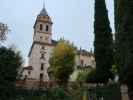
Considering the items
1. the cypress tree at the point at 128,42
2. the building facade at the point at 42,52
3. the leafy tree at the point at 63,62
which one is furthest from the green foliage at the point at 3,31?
the building facade at the point at 42,52

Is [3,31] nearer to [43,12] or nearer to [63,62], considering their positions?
[63,62]

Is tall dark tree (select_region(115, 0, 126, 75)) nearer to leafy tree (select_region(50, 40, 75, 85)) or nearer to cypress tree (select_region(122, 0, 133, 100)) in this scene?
cypress tree (select_region(122, 0, 133, 100))

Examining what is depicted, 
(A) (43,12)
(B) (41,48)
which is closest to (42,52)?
(B) (41,48)

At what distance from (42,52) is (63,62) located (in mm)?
15753

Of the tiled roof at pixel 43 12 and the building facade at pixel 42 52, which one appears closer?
the building facade at pixel 42 52

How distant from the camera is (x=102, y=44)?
1179 inches

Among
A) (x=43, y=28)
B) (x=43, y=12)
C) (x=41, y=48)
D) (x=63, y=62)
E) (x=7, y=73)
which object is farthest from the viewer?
(x=43, y=12)

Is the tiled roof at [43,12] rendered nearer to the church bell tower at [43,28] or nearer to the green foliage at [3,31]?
the church bell tower at [43,28]

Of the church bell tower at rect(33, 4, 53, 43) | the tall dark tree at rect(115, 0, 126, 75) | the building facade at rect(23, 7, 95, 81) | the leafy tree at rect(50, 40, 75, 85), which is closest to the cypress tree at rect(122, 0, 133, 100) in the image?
the tall dark tree at rect(115, 0, 126, 75)

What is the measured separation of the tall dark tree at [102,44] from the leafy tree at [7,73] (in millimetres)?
8908

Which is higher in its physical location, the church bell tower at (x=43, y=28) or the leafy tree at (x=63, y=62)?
the church bell tower at (x=43, y=28)

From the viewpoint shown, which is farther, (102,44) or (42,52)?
(42,52)

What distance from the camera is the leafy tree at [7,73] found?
76.7 ft

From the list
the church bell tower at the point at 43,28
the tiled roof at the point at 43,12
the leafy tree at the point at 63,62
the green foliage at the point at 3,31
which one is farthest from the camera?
the tiled roof at the point at 43,12
